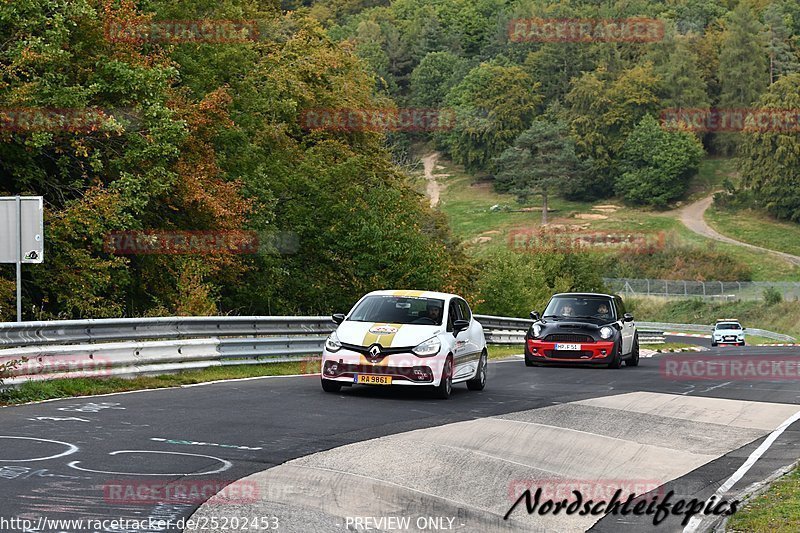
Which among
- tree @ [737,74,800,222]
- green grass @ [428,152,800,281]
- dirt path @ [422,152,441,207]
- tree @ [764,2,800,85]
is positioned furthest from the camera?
tree @ [764,2,800,85]

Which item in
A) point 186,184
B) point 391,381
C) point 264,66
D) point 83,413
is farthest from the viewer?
point 264,66

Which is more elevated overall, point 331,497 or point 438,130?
point 438,130

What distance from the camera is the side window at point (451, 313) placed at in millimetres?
17438

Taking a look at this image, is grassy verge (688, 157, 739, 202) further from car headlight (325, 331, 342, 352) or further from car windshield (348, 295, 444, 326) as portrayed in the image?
car headlight (325, 331, 342, 352)

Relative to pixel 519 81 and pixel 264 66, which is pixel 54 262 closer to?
pixel 264 66

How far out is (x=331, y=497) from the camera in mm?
8523

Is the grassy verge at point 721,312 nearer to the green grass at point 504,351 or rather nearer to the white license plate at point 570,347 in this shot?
the green grass at point 504,351

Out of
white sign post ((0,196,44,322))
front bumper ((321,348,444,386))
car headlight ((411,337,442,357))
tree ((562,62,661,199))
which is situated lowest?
front bumper ((321,348,444,386))

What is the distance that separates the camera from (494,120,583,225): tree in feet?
492

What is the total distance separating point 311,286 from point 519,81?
449 ft

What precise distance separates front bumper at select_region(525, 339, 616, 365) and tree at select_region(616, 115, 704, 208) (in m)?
128

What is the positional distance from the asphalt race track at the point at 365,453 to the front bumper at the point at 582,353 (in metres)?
7.49

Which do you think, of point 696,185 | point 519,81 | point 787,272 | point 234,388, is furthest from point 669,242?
point 234,388

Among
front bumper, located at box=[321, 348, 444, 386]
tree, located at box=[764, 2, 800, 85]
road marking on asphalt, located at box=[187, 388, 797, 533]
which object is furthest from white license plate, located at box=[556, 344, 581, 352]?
tree, located at box=[764, 2, 800, 85]
